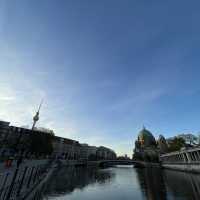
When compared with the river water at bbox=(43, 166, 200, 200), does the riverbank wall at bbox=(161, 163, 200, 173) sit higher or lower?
higher

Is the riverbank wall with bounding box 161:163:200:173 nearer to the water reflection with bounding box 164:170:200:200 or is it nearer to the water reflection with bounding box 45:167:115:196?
the water reflection with bounding box 164:170:200:200

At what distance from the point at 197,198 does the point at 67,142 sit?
164 meters

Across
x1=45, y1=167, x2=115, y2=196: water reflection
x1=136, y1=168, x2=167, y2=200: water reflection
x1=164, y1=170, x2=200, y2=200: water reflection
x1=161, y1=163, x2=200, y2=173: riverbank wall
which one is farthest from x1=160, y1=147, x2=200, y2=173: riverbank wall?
x1=45, y1=167, x2=115, y2=196: water reflection

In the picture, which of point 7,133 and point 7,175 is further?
point 7,133

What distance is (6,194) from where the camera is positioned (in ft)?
81.6

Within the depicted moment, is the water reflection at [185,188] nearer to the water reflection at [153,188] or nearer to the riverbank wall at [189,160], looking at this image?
the water reflection at [153,188]

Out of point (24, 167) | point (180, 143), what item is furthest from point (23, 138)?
point (180, 143)

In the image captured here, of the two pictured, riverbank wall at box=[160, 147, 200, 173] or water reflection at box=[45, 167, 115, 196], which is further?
riverbank wall at box=[160, 147, 200, 173]

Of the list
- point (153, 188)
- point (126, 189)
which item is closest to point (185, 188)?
point (153, 188)

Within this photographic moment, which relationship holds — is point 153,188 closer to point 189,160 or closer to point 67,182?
point 67,182

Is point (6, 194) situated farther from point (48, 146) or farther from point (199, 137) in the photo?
point (199, 137)

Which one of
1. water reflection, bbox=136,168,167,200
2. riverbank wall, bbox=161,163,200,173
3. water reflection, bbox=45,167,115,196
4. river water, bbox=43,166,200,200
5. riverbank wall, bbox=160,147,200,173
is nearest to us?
river water, bbox=43,166,200,200

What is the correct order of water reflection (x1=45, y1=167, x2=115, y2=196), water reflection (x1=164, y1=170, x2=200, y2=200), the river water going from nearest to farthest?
1. water reflection (x1=164, y1=170, x2=200, y2=200)
2. the river water
3. water reflection (x1=45, y1=167, x2=115, y2=196)

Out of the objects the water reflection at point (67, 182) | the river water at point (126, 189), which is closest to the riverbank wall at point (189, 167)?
the river water at point (126, 189)
